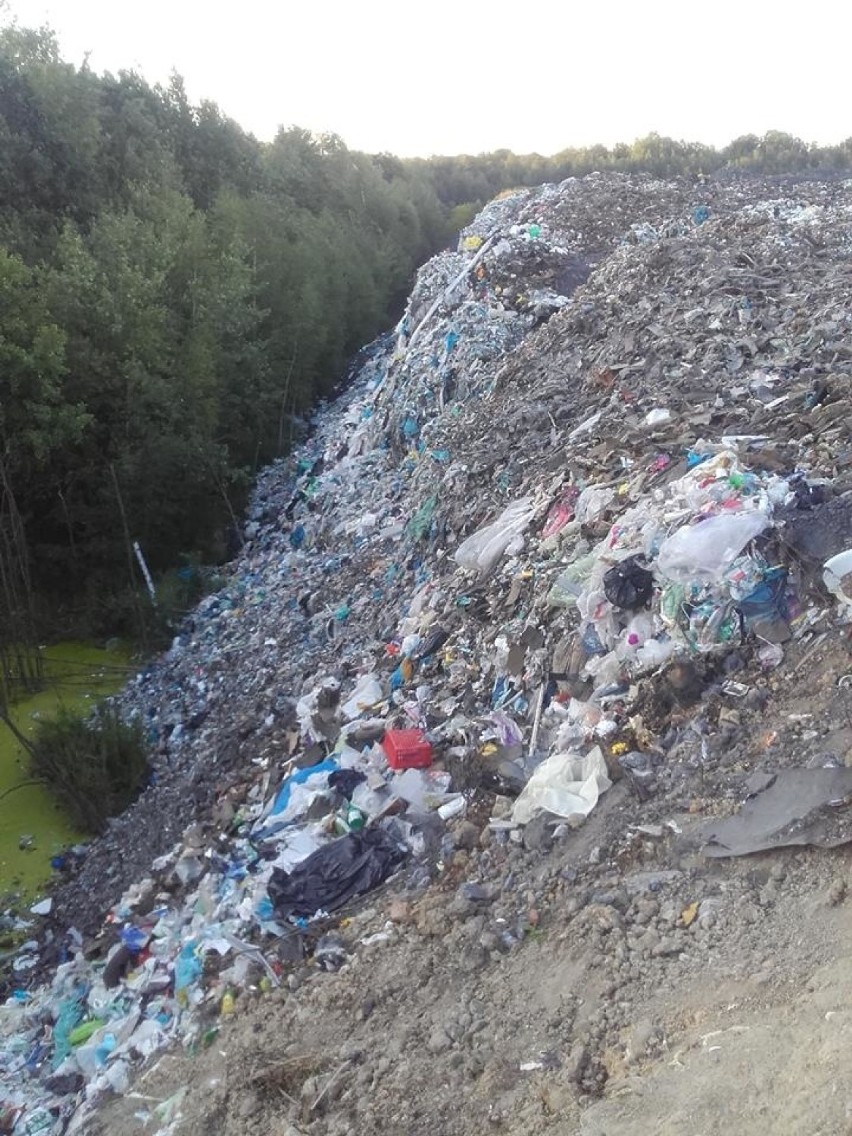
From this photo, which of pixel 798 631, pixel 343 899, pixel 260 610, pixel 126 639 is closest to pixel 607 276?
pixel 260 610

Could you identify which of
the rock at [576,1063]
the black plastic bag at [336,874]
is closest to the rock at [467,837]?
the black plastic bag at [336,874]

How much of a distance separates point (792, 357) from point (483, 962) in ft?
15.7

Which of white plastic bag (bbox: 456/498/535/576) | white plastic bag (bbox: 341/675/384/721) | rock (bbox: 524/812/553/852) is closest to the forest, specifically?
white plastic bag (bbox: 341/675/384/721)

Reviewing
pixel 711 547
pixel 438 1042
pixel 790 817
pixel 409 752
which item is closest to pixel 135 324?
pixel 409 752

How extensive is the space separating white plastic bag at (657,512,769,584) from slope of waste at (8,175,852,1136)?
1cm

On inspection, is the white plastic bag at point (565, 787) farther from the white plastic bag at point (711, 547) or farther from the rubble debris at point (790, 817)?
the white plastic bag at point (711, 547)

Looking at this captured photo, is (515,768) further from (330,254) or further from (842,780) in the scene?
(330,254)

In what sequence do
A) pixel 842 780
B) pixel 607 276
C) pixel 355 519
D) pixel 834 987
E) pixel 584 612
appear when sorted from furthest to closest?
1. pixel 607 276
2. pixel 355 519
3. pixel 584 612
4. pixel 842 780
5. pixel 834 987

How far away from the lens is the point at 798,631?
3.89 metres

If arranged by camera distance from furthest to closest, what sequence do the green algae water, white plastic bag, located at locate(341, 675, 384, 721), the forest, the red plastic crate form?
the forest → the green algae water → white plastic bag, located at locate(341, 675, 384, 721) → the red plastic crate

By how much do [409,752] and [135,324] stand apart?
753cm

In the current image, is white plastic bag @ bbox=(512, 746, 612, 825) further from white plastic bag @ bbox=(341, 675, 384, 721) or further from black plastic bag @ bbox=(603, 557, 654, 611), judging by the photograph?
white plastic bag @ bbox=(341, 675, 384, 721)

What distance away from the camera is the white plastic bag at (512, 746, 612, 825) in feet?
12.4

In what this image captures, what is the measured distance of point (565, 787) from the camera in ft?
12.7
